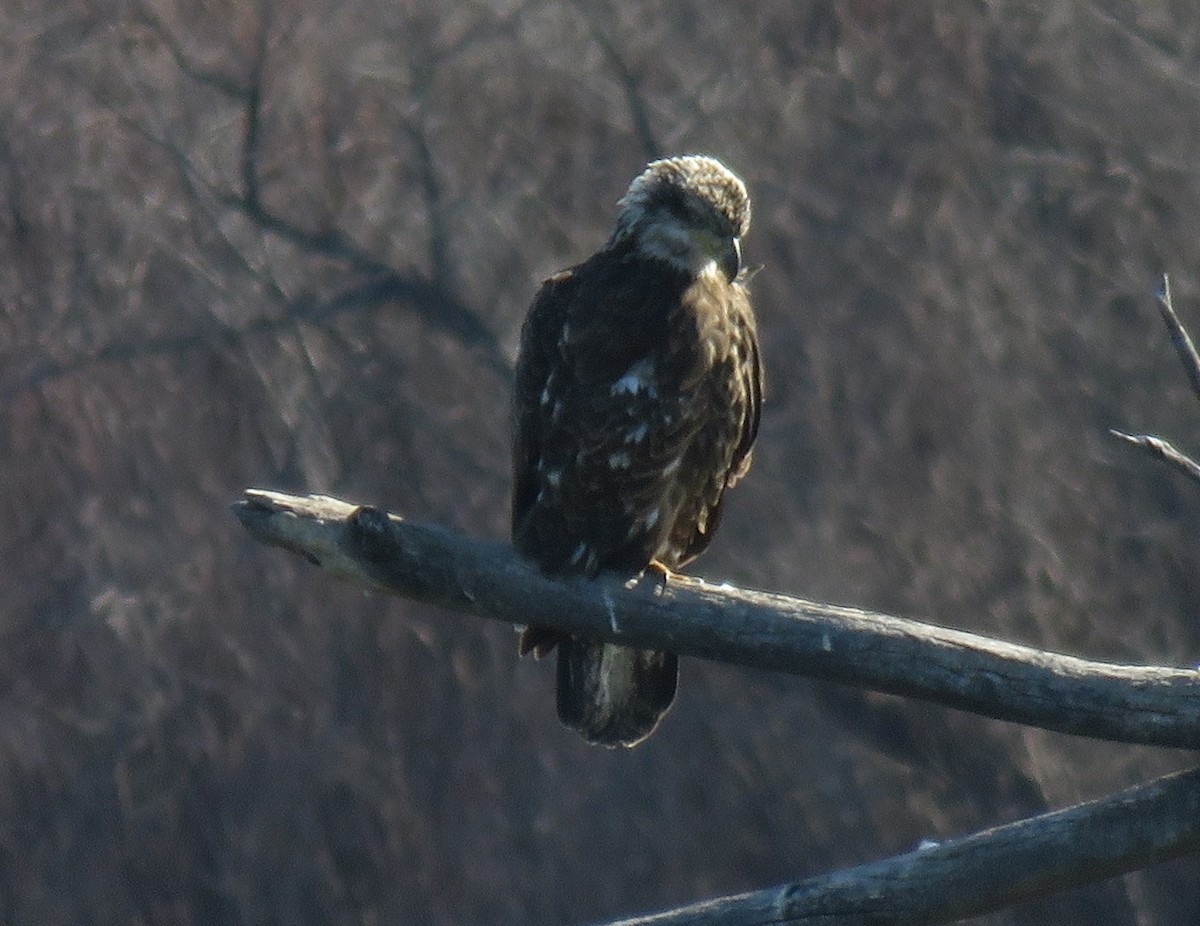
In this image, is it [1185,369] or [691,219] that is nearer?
[1185,369]

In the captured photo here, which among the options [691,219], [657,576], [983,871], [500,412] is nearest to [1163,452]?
[983,871]

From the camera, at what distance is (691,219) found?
10.1 ft

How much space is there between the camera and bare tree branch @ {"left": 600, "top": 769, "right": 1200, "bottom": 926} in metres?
2.63

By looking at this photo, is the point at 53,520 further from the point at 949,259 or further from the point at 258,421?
the point at 949,259

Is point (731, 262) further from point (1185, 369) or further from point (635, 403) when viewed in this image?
point (1185, 369)

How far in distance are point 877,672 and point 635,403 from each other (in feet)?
2.16

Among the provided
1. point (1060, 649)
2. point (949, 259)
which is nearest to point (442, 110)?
point (949, 259)

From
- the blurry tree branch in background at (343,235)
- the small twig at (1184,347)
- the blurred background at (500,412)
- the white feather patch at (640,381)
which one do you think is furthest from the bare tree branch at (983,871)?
the blurry tree branch in background at (343,235)

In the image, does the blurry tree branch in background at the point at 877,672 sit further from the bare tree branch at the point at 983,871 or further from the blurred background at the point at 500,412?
the blurred background at the point at 500,412

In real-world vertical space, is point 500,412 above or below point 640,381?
below

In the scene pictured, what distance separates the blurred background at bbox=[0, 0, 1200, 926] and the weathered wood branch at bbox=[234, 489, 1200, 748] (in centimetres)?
261

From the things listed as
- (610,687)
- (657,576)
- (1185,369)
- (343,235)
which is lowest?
(343,235)

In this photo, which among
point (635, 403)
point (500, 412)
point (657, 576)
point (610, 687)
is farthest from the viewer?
point (500, 412)

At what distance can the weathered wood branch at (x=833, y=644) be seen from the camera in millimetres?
2566
